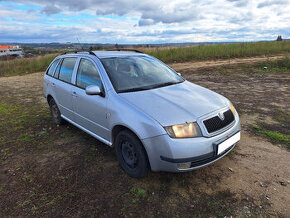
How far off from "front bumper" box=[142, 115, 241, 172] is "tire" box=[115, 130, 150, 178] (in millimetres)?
115

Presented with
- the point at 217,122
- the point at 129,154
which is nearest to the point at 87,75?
the point at 129,154

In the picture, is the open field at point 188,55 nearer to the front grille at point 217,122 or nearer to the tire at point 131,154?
the front grille at point 217,122

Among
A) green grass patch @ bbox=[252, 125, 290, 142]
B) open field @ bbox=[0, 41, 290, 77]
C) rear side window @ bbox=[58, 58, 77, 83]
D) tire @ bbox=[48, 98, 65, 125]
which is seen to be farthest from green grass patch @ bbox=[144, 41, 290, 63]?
green grass patch @ bbox=[252, 125, 290, 142]

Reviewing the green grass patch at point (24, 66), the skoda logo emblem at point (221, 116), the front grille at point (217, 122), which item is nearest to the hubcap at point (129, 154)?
the front grille at point (217, 122)

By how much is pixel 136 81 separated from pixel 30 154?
2.20 m

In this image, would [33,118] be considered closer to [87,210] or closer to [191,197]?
[87,210]

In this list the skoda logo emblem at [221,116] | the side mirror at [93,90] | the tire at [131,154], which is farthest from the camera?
the side mirror at [93,90]

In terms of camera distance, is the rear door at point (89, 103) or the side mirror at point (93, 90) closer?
the side mirror at point (93, 90)

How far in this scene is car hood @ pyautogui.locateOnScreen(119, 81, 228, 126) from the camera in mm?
2494

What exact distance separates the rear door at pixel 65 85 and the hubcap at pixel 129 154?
1588 mm

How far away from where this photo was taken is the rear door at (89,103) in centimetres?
315

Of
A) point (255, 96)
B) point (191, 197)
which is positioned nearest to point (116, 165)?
point (191, 197)

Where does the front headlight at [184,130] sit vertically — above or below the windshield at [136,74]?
below

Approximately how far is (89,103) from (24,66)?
1504cm
